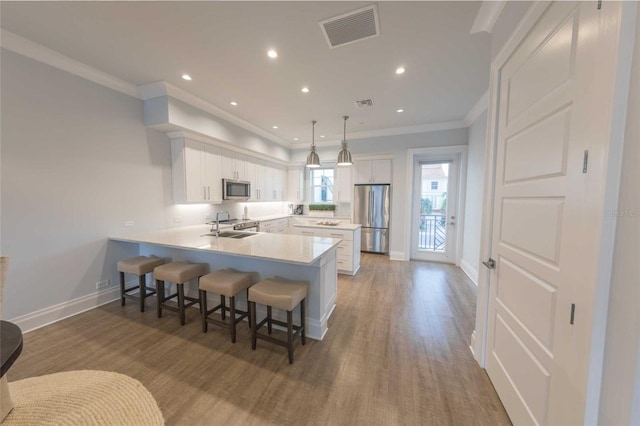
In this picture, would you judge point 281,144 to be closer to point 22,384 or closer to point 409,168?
point 409,168

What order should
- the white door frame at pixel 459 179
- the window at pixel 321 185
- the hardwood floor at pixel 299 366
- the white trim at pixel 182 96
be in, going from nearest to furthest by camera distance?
the hardwood floor at pixel 299 366
the white trim at pixel 182 96
the white door frame at pixel 459 179
the window at pixel 321 185

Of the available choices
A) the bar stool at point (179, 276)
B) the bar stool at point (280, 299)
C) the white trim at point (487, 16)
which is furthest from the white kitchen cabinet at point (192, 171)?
the white trim at point (487, 16)

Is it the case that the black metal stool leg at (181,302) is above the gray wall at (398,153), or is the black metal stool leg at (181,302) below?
below

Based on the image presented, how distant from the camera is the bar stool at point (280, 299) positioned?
187cm

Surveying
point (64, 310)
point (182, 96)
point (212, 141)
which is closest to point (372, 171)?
point (212, 141)

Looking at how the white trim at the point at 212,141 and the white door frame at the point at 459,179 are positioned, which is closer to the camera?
the white trim at the point at 212,141

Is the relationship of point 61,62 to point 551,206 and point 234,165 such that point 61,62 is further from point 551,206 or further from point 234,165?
point 551,206

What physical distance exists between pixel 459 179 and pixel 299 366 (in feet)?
15.0

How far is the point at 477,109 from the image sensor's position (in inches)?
145

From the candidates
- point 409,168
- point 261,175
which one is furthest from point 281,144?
point 409,168

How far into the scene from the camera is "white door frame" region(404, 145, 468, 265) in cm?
445

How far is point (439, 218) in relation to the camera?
4918mm

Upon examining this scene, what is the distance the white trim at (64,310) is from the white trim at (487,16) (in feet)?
16.5

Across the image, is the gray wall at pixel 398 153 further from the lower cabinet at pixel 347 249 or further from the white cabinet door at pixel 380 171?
the lower cabinet at pixel 347 249
